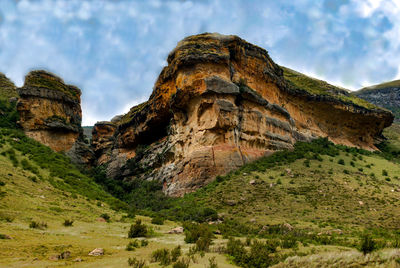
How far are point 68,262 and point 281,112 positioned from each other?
3524cm

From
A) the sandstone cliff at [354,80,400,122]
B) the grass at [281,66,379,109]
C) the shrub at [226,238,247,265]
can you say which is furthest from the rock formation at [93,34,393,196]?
the sandstone cliff at [354,80,400,122]

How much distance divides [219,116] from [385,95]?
114 m

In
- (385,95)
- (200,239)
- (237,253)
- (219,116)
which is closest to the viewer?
(237,253)

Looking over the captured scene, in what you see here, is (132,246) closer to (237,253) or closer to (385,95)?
(237,253)

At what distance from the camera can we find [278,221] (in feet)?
55.8

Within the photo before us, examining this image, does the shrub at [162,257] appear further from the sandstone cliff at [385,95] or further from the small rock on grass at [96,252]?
the sandstone cliff at [385,95]

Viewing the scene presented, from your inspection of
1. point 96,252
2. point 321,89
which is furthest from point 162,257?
point 321,89

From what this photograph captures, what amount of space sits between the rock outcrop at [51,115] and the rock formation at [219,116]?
8834 millimetres

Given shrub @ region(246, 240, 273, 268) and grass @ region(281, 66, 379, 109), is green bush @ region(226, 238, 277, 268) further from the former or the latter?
grass @ region(281, 66, 379, 109)

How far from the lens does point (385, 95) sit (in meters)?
110

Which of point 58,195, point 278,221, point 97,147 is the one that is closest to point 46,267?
point 58,195

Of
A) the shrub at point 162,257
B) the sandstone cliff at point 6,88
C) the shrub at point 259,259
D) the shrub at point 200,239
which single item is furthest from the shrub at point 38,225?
the sandstone cliff at point 6,88

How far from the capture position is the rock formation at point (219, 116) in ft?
96.3

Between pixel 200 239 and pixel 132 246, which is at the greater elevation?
pixel 200 239
